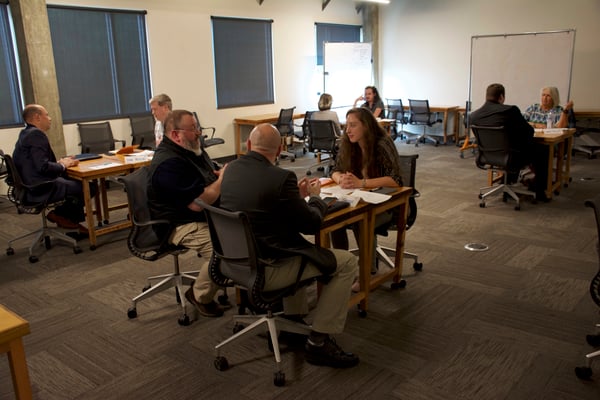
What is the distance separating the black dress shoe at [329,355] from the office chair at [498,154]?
3310 millimetres

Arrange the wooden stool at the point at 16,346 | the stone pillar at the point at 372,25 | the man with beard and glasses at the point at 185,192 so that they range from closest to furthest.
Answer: the wooden stool at the point at 16,346, the man with beard and glasses at the point at 185,192, the stone pillar at the point at 372,25

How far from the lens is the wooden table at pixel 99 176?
13.9 ft

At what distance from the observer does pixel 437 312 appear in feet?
10.2

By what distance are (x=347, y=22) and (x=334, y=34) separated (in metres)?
0.49

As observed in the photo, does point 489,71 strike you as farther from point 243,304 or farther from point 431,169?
point 243,304

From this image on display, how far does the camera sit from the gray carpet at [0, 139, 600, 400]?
2.41m

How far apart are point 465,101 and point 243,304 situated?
8159 mm

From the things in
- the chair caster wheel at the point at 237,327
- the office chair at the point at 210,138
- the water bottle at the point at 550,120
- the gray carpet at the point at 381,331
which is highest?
the water bottle at the point at 550,120

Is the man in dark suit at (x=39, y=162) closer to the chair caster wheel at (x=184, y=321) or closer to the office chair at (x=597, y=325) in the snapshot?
the chair caster wheel at (x=184, y=321)

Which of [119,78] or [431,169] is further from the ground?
[119,78]

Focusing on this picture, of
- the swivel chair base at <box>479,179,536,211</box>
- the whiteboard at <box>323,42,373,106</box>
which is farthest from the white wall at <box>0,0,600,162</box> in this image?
the swivel chair base at <box>479,179,536,211</box>

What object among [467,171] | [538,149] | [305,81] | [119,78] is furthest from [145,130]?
[538,149]

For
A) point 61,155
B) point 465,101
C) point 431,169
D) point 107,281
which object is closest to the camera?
point 107,281

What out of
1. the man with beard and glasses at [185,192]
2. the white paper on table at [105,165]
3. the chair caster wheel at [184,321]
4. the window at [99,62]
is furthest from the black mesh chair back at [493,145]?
the window at [99,62]
